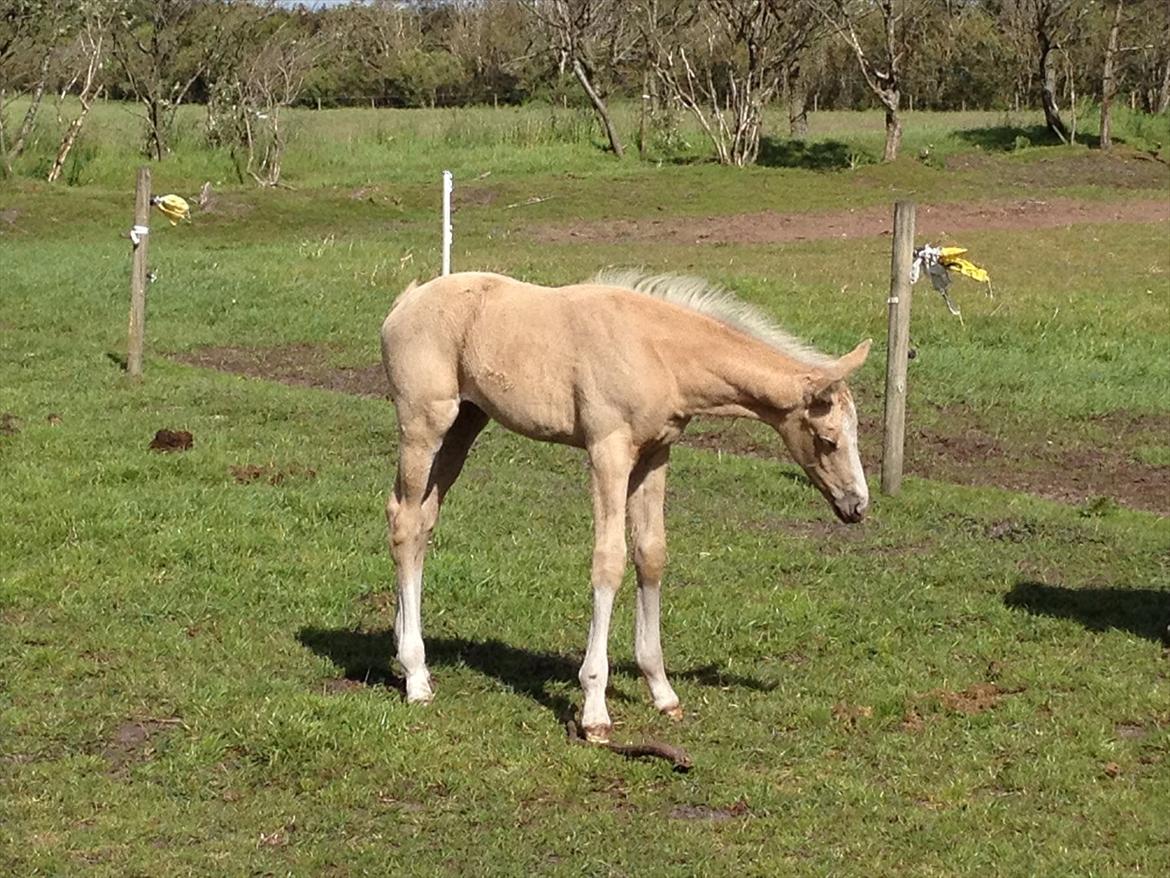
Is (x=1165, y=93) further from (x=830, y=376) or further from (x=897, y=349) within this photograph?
(x=830, y=376)

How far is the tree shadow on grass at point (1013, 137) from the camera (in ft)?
134

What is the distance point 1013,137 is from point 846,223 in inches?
610

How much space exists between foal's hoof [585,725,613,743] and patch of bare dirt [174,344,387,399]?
9.17 metres

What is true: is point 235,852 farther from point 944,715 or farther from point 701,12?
point 701,12

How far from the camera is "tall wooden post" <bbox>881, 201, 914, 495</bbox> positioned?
11.3m

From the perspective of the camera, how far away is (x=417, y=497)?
281 inches

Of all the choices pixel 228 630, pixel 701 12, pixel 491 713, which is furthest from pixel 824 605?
pixel 701 12

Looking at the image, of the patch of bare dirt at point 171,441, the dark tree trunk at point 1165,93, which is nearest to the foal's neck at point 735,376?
the patch of bare dirt at point 171,441

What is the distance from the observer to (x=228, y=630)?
7895 millimetres

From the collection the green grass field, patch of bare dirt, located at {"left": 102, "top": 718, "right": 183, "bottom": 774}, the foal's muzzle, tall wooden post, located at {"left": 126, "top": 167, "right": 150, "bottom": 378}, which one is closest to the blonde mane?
the foal's muzzle

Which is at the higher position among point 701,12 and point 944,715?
point 701,12

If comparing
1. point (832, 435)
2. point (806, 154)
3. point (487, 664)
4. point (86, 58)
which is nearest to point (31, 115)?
point (86, 58)

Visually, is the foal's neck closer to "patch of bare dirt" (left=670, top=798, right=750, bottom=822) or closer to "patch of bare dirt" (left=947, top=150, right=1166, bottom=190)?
"patch of bare dirt" (left=670, top=798, right=750, bottom=822)

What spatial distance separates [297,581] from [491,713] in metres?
2.25
